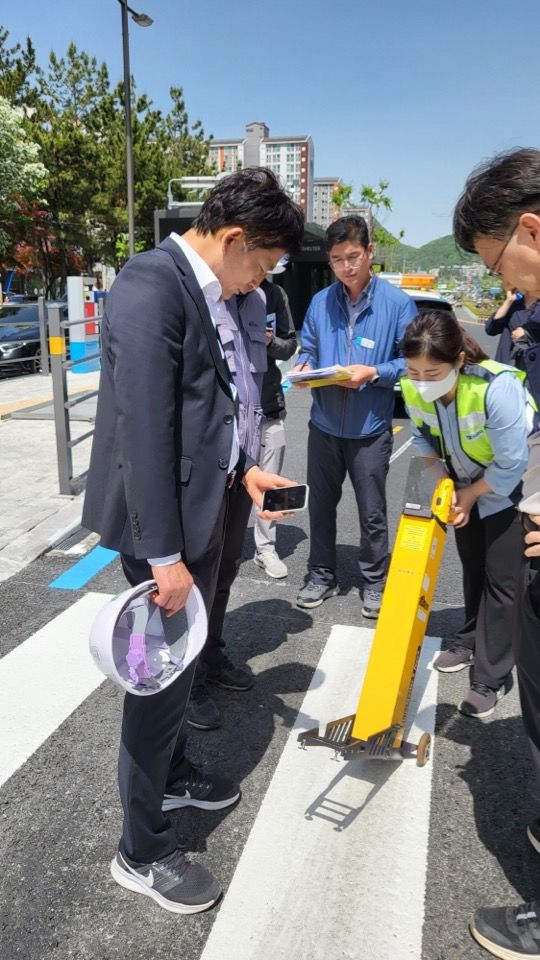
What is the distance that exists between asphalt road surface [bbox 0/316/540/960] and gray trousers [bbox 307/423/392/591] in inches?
21.1

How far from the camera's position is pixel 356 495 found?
421cm

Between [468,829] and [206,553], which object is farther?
[468,829]

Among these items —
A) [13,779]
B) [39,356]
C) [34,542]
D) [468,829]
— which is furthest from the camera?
[39,356]

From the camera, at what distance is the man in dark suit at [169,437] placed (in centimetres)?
174

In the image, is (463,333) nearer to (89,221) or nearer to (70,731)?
(70,731)

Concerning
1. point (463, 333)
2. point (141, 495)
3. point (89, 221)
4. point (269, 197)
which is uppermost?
point (89, 221)

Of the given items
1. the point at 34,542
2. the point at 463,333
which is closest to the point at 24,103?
the point at 34,542

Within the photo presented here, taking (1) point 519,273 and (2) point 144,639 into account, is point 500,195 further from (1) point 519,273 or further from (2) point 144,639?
Answer: (2) point 144,639

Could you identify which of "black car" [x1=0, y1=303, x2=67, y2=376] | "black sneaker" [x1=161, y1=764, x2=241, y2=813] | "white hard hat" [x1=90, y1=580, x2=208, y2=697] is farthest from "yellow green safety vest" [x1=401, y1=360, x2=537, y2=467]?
"black car" [x1=0, y1=303, x2=67, y2=376]

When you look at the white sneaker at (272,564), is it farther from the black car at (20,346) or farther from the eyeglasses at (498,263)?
the black car at (20,346)

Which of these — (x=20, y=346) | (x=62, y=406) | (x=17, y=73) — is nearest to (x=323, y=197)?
(x=17, y=73)

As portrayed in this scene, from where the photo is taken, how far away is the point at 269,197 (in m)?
1.91

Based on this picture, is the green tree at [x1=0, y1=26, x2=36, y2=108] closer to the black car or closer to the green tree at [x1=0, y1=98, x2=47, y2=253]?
the green tree at [x1=0, y1=98, x2=47, y2=253]

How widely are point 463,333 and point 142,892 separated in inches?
90.5
